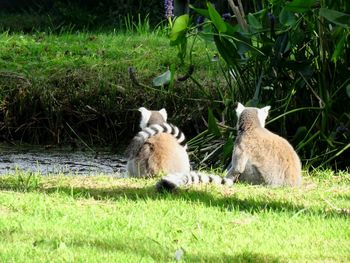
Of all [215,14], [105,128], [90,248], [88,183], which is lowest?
[105,128]

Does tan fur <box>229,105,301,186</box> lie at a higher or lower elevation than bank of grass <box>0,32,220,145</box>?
higher

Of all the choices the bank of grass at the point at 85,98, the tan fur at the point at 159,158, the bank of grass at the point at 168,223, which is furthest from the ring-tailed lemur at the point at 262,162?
the bank of grass at the point at 85,98

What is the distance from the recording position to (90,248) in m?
4.35

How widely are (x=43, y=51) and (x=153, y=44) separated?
67.4 inches

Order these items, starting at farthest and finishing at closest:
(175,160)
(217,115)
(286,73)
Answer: (217,115) < (286,73) < (175,160)

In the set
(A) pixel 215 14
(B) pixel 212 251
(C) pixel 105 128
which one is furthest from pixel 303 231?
(C) pixel 105 128

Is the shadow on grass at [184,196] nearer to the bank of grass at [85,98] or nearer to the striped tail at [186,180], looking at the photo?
the striped tail at [186,180]

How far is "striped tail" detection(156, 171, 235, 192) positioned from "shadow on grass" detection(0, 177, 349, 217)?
0.20 ft

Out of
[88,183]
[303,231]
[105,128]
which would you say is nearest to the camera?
[303,231]

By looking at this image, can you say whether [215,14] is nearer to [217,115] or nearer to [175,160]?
[175,160]

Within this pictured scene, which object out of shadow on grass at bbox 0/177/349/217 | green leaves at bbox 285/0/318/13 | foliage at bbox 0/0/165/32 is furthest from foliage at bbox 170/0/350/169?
foliage at bbox 0/0/165/32

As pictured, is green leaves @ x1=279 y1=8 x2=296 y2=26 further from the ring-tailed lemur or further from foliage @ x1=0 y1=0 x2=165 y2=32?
foliage @ x1=0 y1=0 x2=165 y2=32

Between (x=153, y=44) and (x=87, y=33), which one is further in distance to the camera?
(x=87, y=33)

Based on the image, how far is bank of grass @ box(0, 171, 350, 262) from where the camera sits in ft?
14.1
